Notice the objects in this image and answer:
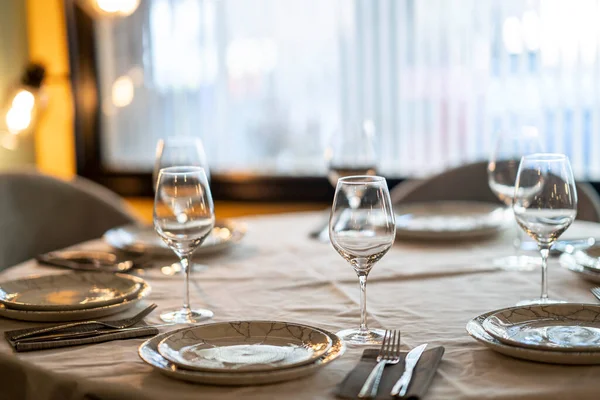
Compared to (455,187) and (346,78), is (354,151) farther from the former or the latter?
(346,78)

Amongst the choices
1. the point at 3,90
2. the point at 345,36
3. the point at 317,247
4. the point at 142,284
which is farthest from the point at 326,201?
the point at 142,284

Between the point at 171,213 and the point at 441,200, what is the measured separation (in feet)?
4.36

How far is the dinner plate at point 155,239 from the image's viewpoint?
167 centimetres

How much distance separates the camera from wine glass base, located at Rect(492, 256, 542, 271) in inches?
59.4

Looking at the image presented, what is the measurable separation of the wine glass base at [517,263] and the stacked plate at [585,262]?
2.6 inches

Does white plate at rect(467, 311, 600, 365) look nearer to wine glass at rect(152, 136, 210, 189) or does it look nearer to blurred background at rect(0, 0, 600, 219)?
wine glass at rect(152, 136, 210, 189)

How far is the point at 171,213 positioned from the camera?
120 centimetres

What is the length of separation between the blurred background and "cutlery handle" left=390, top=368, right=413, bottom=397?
2.00 m

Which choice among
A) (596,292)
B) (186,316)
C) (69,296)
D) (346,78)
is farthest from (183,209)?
(346,78)

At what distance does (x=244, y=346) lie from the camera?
3.42 feet

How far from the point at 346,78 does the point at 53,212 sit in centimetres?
144

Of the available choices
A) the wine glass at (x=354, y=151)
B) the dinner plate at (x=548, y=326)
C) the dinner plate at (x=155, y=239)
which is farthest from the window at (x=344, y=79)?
the dinner plate at (x=548, y=326)

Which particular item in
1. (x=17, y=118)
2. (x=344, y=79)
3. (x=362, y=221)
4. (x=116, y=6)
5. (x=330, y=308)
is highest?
(x=116, y=6)

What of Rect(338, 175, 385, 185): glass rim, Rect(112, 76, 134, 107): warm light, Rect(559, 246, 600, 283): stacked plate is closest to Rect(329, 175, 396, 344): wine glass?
Rect(338, 175, 385, 185): glass rim
